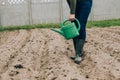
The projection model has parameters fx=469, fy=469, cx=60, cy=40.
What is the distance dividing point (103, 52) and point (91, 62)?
2.58 ft

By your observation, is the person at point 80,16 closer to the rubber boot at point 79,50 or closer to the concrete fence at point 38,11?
the rubber boot at point 79,50

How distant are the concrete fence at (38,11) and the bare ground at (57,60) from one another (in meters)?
4.56

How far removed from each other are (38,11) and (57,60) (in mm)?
7753

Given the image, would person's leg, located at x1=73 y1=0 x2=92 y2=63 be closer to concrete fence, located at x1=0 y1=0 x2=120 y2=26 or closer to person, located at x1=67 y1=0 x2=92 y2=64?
person, located at x1=67 y1=0 x2=92 y2=64

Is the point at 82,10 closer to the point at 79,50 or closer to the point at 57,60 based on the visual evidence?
the point at 79,50

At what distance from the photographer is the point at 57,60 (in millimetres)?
7445

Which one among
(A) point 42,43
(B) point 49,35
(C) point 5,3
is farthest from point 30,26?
(A) point 42,43

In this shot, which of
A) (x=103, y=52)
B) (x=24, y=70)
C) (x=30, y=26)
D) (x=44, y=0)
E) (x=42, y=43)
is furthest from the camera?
(x=44, y=0)

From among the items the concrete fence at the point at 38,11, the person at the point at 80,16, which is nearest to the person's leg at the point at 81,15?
the person at the point at 80,16

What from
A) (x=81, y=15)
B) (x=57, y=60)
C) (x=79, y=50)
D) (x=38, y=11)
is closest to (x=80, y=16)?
(x=81, y=15)

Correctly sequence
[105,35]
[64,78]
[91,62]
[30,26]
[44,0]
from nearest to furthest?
[64,78]
[91,62]
[105,35]
[30,26]
[44,0]

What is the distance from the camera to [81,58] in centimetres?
751

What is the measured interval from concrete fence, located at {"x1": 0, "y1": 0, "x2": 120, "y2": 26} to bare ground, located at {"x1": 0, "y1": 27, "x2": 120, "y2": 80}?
4.56 metres

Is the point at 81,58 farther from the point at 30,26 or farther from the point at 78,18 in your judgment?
the point at 30,26
